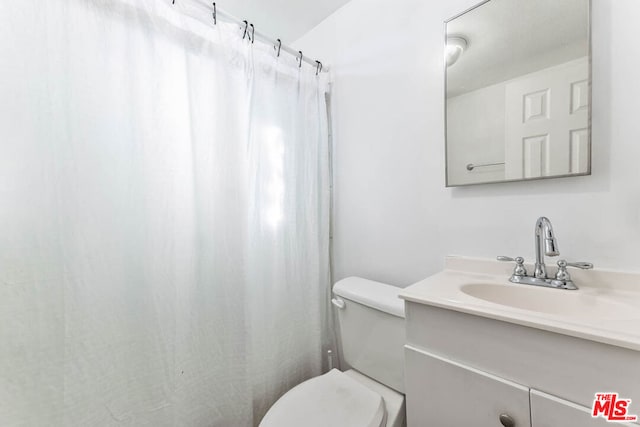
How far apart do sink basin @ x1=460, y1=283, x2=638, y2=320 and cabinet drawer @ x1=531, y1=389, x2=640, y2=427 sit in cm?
29

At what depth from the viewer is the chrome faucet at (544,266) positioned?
79cm

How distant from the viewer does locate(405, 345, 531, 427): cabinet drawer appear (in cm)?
61

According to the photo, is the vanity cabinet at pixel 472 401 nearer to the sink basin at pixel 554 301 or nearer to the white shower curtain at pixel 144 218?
the sink basin at pixel 554 301

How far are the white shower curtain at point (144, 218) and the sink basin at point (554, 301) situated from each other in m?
0.85

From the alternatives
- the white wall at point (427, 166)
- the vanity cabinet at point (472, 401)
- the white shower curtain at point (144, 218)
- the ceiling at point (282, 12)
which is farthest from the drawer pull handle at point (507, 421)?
the ceiling at point (282, 12)

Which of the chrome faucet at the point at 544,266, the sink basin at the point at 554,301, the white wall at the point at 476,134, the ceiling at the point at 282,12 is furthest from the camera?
the ceiling at the point at 282,12

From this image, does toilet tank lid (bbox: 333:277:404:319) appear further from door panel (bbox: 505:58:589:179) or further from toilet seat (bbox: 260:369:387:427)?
door panel (bbox: 505:58:589:179)

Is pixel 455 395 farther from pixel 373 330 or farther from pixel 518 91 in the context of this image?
pixel 518 91

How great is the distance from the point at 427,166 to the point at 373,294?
2.12 feet

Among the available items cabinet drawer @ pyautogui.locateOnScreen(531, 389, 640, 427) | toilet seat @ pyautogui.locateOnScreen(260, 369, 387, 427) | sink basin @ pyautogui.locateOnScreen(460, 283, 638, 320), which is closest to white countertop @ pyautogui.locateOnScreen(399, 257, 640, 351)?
sink basin @ pyautogui.locateOnScreen(460, 283, 638, 320)

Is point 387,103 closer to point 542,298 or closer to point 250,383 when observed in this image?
point 542,298

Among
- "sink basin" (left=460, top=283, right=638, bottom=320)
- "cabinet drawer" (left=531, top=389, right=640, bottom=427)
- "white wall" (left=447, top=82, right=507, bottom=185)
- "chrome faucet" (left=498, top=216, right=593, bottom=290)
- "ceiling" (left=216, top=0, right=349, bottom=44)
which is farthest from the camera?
"ceiling" (left=216, top=0, right=349, bottom=44)

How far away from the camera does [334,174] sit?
1573 mm

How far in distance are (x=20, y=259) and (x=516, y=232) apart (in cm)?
160
